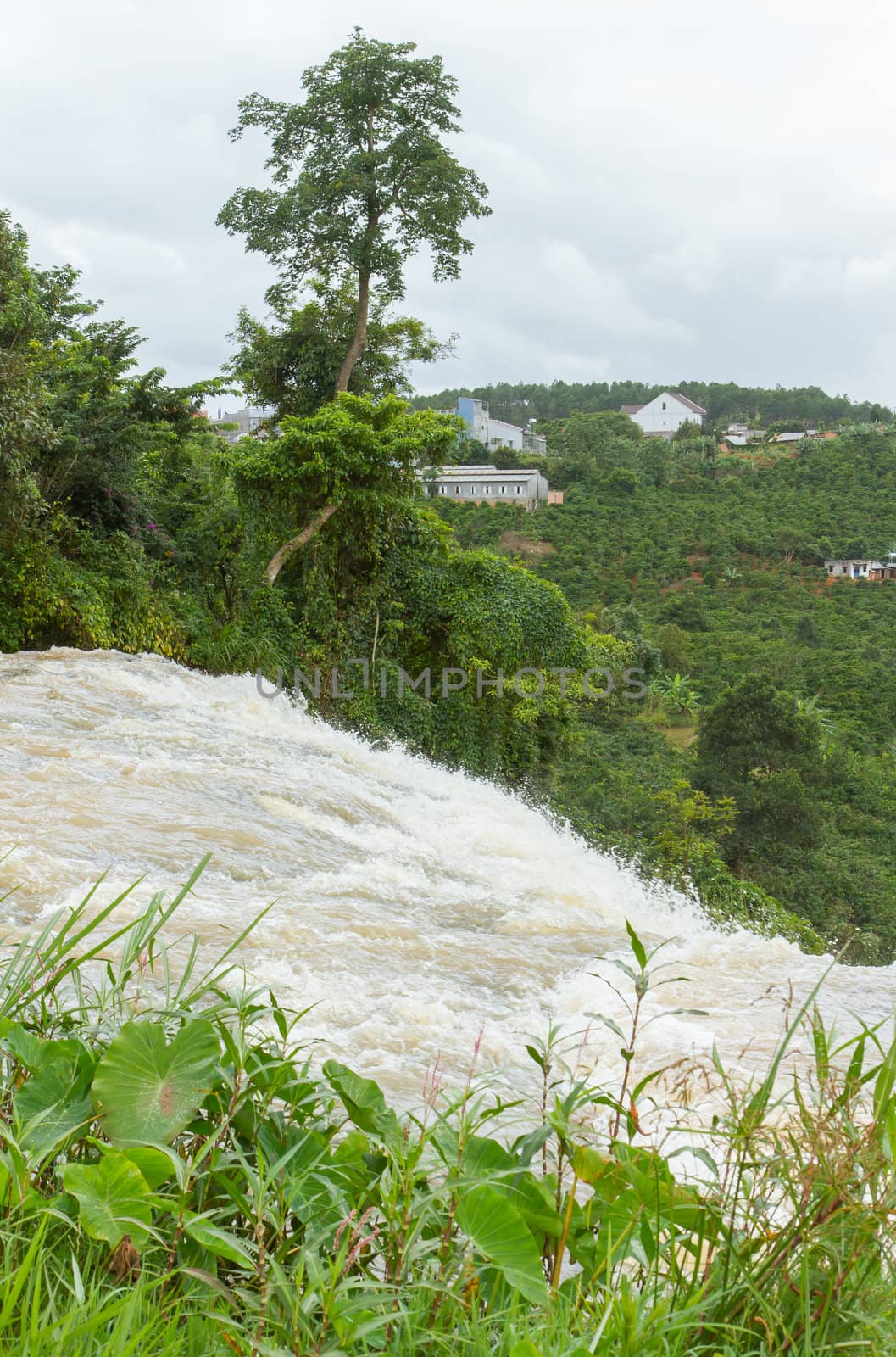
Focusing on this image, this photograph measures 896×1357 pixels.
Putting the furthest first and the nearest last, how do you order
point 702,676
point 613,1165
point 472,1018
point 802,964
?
point 702,676, point 802,964, point 472,1018, point 613,1165

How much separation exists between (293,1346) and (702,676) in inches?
1073

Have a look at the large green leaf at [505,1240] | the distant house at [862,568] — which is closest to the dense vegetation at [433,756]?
the large green leaf at [505,1240]

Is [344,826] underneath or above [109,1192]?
underneath

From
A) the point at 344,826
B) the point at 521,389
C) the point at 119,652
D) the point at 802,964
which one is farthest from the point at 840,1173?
the point at 521,389

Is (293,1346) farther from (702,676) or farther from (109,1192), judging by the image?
(702,676)

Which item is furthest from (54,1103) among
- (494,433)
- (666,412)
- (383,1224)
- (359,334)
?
(666,412)

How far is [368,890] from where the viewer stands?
12.4 feet

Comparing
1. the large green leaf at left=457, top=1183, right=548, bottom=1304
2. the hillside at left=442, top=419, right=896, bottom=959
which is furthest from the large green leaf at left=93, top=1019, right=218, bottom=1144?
the hillside at left=442, top=419, right=896, bottom=959

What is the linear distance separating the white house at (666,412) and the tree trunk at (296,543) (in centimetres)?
6240

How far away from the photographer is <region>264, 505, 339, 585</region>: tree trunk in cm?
1191

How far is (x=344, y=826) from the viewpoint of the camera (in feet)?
15.8

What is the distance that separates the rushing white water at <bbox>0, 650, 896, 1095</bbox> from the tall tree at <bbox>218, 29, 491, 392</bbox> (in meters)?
8.78

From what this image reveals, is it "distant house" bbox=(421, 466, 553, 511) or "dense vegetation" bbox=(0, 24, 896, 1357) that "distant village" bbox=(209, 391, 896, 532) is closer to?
"distant house" bbox=(421, 466, 553, 511)

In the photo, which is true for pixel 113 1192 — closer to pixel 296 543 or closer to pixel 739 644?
pixel 296 543
